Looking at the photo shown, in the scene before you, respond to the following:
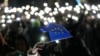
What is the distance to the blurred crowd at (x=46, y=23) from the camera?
1.56 meters

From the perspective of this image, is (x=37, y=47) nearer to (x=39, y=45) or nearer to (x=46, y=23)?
(x=39, y=45)

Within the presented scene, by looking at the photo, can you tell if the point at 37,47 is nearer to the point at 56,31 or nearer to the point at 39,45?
the point at 39,45

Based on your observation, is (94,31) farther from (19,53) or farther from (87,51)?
(19,53)

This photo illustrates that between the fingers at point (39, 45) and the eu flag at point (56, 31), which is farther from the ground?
the eu flag at point (56, 31)

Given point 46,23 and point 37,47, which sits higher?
point 46,23

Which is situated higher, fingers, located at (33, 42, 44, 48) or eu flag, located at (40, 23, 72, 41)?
eu flag, located at (40, 23, 72, 41)

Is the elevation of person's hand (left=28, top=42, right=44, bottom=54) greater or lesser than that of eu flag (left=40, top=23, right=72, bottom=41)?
lesser

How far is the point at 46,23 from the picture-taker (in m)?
1.56

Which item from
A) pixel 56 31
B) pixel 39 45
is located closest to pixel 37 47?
pixel 39 45

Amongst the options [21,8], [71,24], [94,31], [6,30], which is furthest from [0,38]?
[94,31]

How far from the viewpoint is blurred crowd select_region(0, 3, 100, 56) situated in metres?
1.56

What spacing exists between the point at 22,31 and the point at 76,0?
1.15 feet

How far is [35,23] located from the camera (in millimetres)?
1576

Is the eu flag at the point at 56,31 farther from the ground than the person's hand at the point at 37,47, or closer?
farther from the ground
